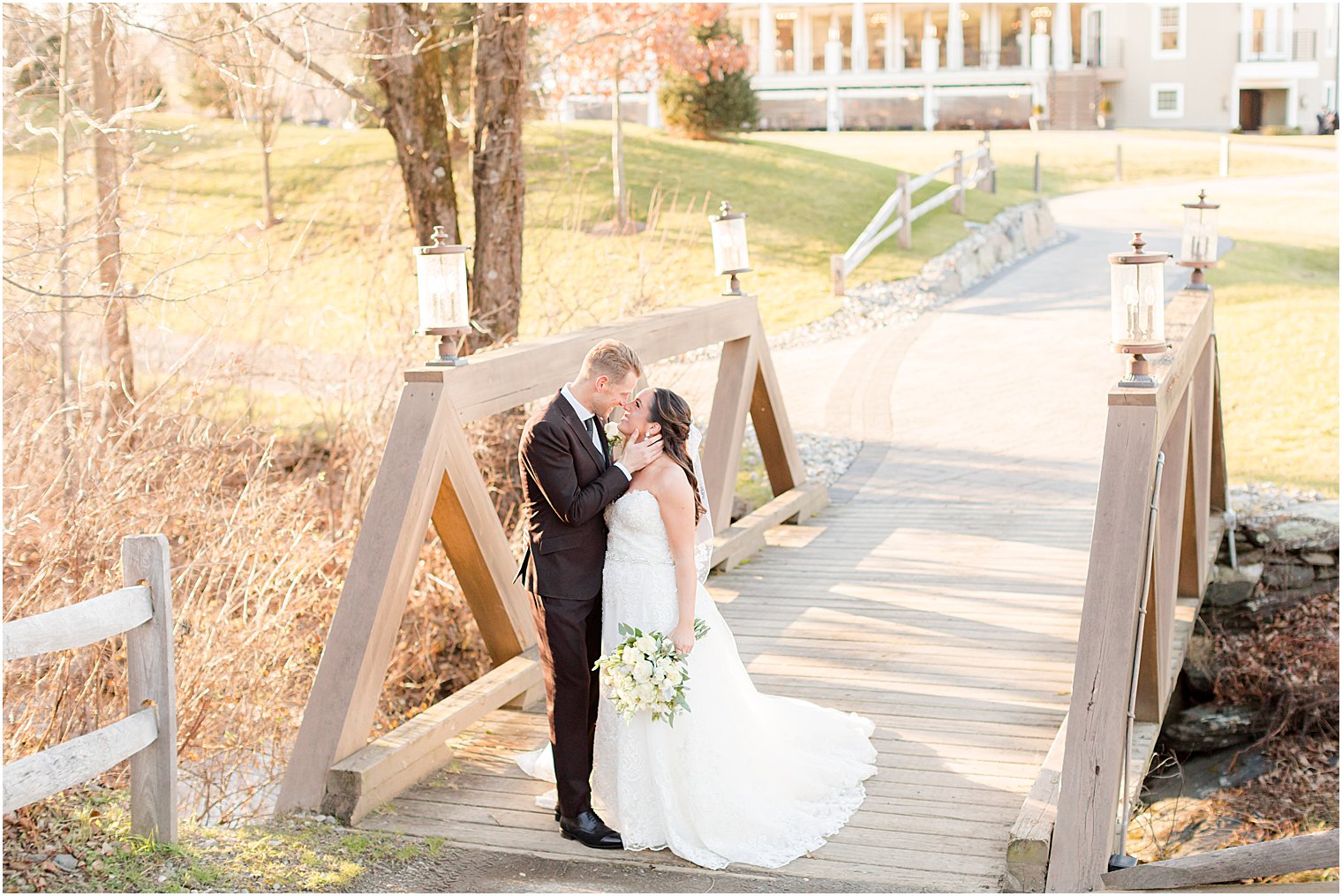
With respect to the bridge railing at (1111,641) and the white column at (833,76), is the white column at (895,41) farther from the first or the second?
the bridge railing at (1111,641)

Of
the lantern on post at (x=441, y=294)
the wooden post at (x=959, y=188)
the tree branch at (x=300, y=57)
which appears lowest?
the lantern on post at (x=441, y=294)

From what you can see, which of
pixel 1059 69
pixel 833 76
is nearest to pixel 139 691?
pixel 833 76

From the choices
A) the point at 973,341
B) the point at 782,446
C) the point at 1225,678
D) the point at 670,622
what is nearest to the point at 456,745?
the point at 670,622

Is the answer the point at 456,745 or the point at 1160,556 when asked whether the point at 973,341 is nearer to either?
the point at 1160,556

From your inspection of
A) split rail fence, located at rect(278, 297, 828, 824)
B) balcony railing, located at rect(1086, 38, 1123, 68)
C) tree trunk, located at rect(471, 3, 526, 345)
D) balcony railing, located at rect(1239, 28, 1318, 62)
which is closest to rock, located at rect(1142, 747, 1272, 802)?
split rail fence, located at rect(278, 297, 828, 824)

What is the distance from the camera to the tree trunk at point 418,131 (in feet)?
33.7

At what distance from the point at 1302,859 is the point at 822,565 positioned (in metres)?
5.12

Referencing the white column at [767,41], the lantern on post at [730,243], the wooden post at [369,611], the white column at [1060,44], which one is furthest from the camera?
the white column at [767,41]

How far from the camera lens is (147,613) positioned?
4.56 meters

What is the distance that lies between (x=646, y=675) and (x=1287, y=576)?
6871 mm

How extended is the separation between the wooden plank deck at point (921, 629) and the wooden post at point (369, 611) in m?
0.34

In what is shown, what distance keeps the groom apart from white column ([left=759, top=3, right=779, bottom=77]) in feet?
139

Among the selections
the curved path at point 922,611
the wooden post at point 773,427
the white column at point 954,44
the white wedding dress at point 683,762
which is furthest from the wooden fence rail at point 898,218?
the white column at point 954,44

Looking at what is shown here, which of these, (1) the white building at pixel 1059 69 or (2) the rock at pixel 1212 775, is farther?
(1) the white building at pixel 1059 69
